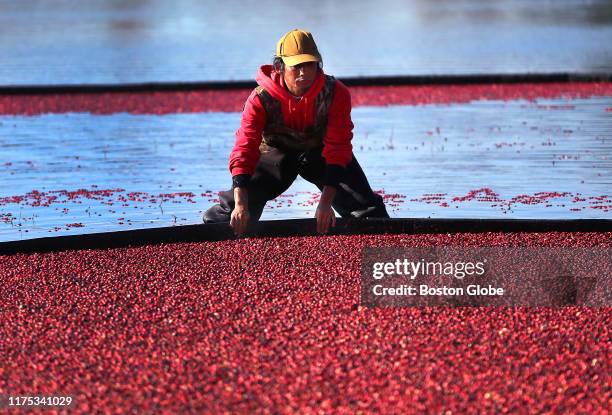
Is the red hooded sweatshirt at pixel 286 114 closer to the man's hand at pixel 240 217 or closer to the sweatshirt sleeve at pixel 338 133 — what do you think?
the sweatshirt sleeve at pixel 338 133

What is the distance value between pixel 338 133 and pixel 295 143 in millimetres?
420

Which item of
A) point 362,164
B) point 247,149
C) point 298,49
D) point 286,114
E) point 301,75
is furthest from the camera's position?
point 362,164

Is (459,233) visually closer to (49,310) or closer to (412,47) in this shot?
(49,310)

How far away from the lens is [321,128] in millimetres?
8172

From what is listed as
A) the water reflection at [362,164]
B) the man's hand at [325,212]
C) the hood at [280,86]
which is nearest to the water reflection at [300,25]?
the water reflection at [362,164]

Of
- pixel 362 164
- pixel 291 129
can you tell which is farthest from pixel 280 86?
pixel 362 164

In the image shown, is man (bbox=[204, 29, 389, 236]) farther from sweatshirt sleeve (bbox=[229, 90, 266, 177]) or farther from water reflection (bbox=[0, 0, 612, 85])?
water reflection (bbox=[0, 0, 612, 85])

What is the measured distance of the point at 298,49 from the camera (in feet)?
24.6

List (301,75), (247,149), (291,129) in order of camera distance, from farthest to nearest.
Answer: (291,129) → (247,149) → (301,75)

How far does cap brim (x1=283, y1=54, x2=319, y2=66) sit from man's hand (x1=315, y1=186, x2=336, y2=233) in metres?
0.75

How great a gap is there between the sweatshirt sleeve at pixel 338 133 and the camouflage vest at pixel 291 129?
0.05m

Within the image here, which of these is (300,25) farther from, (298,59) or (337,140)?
(298,59)

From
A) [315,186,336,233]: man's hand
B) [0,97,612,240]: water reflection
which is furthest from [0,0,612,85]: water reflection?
[315,186,336,233]: man's hand

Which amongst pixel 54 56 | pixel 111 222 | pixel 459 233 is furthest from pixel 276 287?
pixel 54 56
